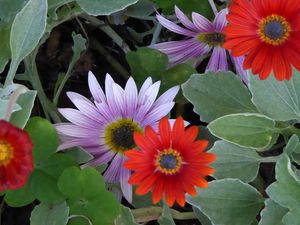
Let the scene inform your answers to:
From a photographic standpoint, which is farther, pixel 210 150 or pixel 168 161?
pixel 210 150

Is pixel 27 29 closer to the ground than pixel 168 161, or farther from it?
farther from it

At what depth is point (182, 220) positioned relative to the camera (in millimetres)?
1219

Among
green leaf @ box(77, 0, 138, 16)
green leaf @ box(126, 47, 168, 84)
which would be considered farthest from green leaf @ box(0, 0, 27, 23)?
green leaf @ box(126, 47, 168, 84)

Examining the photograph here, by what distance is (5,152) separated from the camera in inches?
31.6

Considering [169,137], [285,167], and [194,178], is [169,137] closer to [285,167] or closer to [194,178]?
[194,178]

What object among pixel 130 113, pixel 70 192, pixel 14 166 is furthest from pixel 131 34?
pixel 14 166

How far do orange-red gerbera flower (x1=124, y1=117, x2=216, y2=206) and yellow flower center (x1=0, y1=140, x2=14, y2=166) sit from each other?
0.48 ft

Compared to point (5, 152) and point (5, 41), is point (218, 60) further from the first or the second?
point (5, 152)

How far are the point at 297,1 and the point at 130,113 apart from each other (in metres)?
0.32

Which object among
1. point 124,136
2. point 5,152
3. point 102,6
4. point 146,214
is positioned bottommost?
point 146,214

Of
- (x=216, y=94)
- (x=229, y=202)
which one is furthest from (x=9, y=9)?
(x=229, y=202)

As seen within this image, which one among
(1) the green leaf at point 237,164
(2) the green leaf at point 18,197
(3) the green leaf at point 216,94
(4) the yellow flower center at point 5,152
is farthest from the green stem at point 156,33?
(4) the yellow flower center at point 5,152

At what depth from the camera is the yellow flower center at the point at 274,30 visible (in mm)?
925

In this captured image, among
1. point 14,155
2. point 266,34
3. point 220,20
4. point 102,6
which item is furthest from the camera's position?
point 220,20
